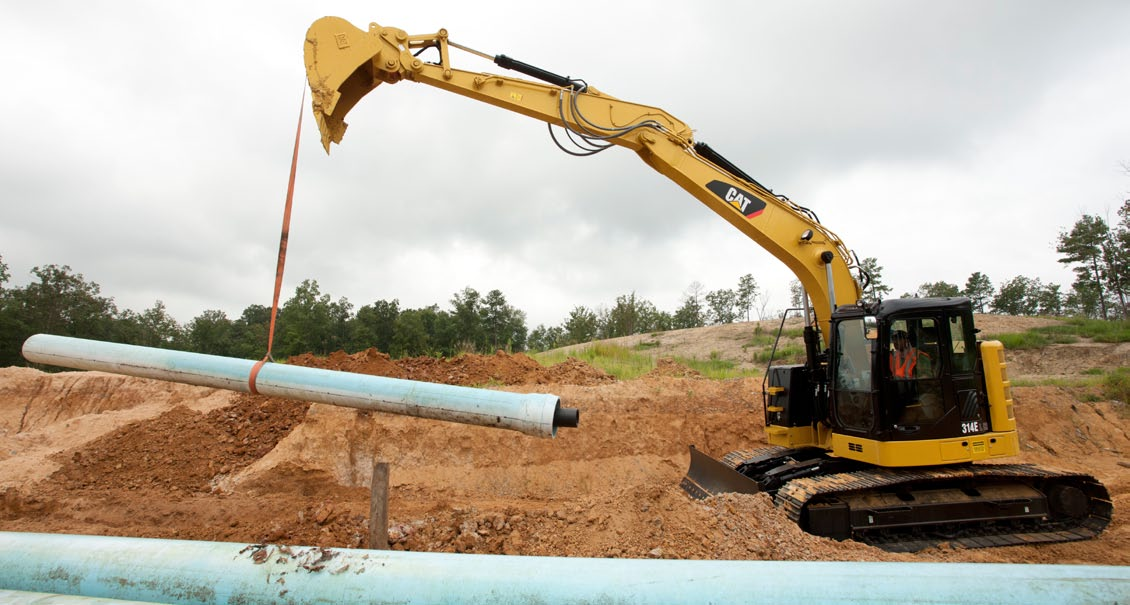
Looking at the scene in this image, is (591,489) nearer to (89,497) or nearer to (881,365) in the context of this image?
(881,365)

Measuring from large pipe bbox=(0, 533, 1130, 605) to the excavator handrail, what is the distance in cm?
443

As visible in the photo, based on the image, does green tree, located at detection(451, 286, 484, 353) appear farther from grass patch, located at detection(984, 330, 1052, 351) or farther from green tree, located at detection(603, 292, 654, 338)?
grass patch, located at detection(984, 330, 1052, 351)

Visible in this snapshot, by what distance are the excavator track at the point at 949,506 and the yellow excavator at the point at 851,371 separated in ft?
0.05

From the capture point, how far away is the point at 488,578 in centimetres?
253

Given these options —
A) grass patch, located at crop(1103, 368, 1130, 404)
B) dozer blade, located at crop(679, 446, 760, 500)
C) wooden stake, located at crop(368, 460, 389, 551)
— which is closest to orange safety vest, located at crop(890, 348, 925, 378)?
dozer blade, located at crop(679, 446, 760, 500)

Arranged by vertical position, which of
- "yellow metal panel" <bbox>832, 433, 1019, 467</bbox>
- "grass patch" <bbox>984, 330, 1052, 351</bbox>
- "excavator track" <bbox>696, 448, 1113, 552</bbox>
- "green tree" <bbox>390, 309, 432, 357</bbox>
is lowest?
"excavator track" <bbox>696, 448, 1113, 552</bbox>

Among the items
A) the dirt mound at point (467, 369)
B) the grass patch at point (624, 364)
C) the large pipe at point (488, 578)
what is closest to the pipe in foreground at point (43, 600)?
the large pipe at point (488, 578)

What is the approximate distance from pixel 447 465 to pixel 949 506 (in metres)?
6.59

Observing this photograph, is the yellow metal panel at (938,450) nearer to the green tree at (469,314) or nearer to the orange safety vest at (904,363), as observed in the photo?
the orange safety vest at (904,363)

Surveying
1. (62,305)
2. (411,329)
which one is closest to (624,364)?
(411,329)

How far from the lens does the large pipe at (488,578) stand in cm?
238

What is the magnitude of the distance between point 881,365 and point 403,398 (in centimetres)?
512

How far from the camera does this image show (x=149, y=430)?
9766mm

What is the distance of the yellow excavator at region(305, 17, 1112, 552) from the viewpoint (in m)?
5.83
